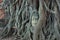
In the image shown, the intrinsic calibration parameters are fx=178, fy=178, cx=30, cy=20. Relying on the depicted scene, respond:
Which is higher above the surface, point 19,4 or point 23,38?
point 19,4

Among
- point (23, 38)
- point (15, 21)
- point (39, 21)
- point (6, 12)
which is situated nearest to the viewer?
point (39, 21)

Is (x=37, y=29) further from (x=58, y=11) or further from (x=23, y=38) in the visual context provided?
(x=23, y=38)

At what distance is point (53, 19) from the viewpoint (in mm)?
2115

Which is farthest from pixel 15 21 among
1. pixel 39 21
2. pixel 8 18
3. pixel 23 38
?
pixel 39 21

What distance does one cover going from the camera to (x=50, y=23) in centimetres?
217

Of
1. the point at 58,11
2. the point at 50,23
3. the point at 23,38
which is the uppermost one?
the point at 58,11

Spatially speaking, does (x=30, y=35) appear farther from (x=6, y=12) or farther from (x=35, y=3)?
(x=6, y=12)

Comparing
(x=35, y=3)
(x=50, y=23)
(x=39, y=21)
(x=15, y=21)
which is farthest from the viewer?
(x=15, y=21)

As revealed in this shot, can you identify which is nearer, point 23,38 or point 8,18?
point 23,38

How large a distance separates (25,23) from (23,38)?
0.67 ft

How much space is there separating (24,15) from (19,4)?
17 centimetres

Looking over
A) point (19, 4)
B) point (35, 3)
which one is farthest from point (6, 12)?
point (35, 3)

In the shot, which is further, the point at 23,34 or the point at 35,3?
the point at 23,34

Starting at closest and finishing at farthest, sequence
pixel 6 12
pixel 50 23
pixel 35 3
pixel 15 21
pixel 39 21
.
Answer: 1. pixel 39 21
2. pixel 35 3
3. pixel 50 23
4. pixel 15 21
5. pixel 6 12
